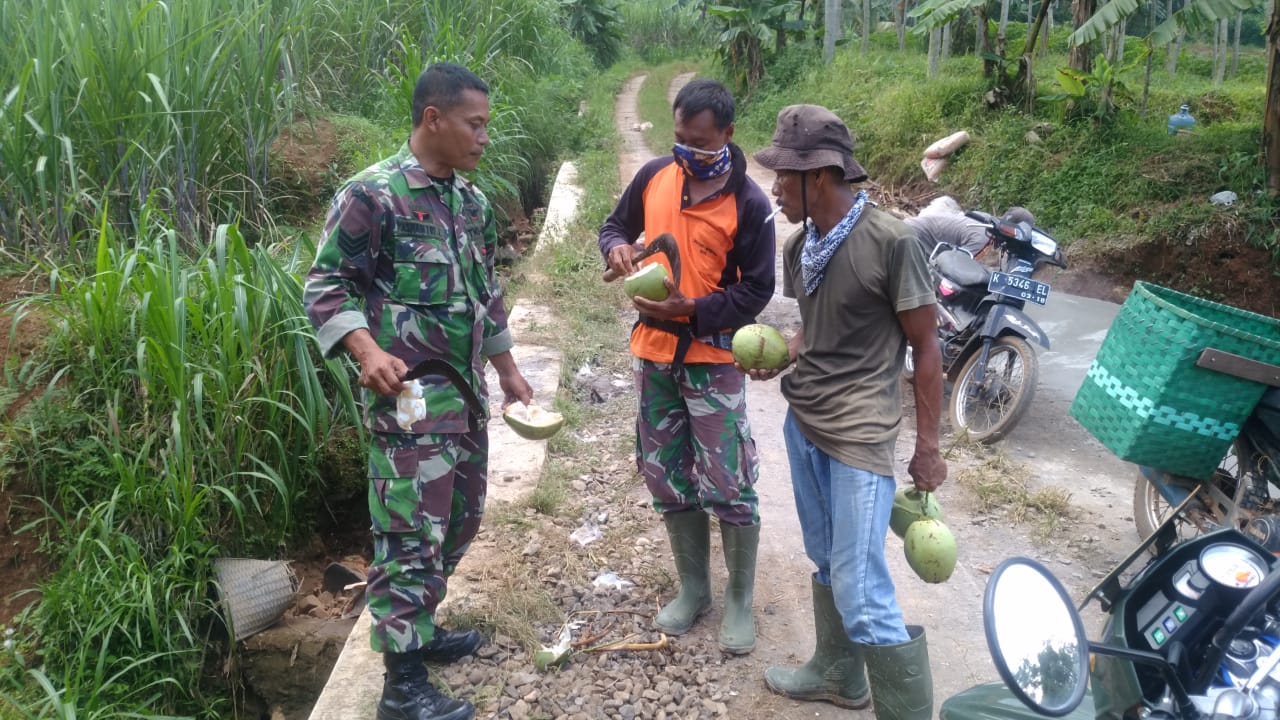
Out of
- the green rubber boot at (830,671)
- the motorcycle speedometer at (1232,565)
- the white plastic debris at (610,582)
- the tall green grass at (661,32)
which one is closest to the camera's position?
the motorcycle speedometer at (1232,565)

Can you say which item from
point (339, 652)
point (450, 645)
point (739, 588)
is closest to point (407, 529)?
point (450, 645)

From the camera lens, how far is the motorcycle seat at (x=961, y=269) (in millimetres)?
5426

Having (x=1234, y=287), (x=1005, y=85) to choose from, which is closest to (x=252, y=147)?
(x=1234, y=287)

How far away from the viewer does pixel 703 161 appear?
9.60ft

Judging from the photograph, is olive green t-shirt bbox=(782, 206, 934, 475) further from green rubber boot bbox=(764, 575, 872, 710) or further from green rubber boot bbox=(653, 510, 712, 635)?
green rubber boot bbox=(653, 510, 712, 635)

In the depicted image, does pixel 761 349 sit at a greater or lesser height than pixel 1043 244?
greater

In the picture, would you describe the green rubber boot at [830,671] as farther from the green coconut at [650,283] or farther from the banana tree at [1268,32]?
the banana tree at [1268,32]

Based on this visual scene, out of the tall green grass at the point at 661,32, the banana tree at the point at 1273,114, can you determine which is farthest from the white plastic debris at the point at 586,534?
the tall green grass at the point at 661,32

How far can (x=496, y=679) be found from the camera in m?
3.04

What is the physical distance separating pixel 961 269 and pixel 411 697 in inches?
158

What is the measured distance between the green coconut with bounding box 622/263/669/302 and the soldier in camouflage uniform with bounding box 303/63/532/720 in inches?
18.5

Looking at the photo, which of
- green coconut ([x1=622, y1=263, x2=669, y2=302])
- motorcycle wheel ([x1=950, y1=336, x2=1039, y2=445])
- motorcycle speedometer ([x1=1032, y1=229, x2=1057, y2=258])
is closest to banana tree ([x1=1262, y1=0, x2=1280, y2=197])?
motorcycle speedometer ([x1=1032, y1=229, x2=1057, y2=258])

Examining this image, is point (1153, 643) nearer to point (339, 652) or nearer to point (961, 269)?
point (339, 652)

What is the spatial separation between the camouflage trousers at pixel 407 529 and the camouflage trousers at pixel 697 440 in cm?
69
